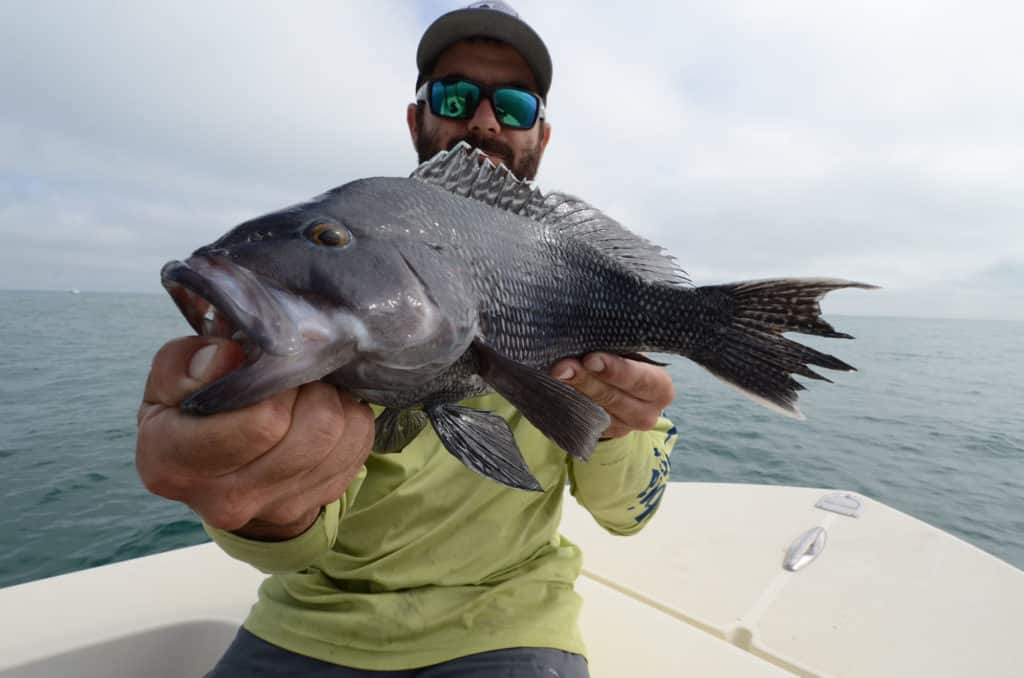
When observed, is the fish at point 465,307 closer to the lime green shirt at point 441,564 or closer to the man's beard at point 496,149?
the lime green shirt at point 441,564

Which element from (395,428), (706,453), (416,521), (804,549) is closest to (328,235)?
(395,428)

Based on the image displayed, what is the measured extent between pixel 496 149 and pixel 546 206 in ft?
3.51

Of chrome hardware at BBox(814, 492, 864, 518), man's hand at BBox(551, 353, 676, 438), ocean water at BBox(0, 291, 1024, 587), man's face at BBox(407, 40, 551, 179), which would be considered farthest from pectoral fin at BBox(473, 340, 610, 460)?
chrome hardware at BBox(814, 492, 864, 518)

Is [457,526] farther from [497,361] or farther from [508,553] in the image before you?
[497,361]

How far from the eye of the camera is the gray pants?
1.92 metres

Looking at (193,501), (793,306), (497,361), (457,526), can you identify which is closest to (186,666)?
(457,526)

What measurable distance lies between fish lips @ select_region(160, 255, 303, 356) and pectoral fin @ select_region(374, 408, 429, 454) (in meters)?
0.51

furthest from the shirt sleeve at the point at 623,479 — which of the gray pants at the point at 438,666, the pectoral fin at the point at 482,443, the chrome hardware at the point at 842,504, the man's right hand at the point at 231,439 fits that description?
the chrome hardware at the point at 842,504

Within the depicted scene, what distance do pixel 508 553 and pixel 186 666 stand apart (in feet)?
6.30

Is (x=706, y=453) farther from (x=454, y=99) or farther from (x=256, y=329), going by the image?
(x=256, y=329)

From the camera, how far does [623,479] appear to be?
87.8 inches

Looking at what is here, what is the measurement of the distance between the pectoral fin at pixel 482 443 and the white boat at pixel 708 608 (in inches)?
66.6

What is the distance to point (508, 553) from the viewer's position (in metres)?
2.22

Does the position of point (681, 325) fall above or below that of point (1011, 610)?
above
